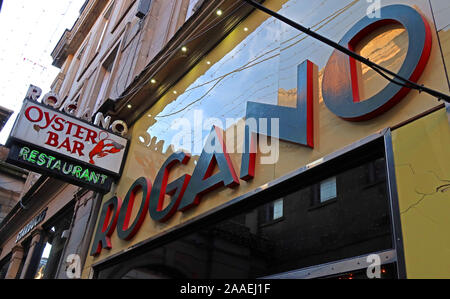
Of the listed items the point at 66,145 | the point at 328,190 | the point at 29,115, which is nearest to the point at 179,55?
the point at 66,145

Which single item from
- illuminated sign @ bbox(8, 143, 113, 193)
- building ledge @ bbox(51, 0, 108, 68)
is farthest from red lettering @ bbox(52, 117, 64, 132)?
building ledge @ bbox(51, 0, 108, 68)

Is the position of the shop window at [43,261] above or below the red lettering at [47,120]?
below

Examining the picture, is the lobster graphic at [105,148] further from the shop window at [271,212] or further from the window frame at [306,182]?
the shop window at [271,212]

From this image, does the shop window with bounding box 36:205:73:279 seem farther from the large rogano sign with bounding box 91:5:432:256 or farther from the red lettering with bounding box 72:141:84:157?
the large rogano sign with bounding box 91:5:432:256

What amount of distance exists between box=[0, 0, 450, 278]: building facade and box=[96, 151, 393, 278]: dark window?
1 cm

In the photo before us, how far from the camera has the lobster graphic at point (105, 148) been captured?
7.93m

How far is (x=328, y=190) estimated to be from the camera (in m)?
3.87

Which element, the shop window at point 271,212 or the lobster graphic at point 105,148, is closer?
the shop window at point 271,212

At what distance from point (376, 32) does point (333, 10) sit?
0.90 metres

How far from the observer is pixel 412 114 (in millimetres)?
3312

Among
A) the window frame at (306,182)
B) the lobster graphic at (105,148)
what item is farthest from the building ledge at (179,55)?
the window frame at (306,182)

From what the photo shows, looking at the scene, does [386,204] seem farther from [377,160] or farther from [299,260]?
[299,260]

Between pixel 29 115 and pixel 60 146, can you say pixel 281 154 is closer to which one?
pixel 60 146

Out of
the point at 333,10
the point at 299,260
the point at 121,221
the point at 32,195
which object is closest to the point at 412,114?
the point at 299,260
